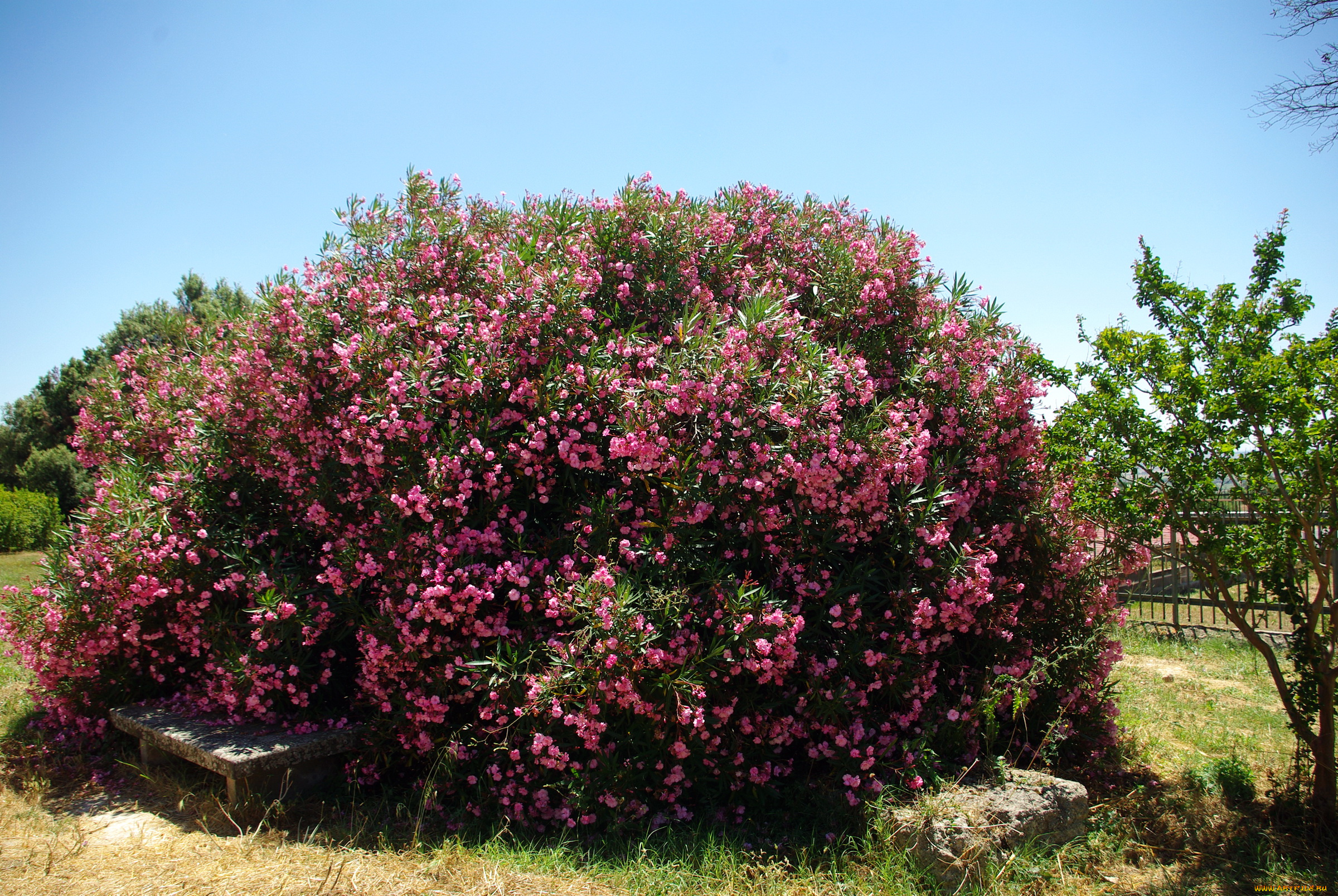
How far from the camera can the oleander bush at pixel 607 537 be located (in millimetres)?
4027

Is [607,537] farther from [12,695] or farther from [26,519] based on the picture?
[26,519]

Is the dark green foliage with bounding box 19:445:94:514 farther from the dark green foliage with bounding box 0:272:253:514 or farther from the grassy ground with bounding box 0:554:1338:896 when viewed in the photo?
the grassy ground with bounding box 0:554:1338:896

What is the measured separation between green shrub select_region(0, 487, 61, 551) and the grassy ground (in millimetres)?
17983

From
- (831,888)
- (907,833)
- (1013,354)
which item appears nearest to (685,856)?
(831,888)

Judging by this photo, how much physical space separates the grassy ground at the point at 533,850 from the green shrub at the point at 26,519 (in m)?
18.0

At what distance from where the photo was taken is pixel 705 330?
4.69 meters

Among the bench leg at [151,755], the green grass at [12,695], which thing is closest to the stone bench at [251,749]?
the bench leg at [151,755]

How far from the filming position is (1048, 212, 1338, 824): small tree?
379 cm

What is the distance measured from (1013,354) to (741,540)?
2.30m

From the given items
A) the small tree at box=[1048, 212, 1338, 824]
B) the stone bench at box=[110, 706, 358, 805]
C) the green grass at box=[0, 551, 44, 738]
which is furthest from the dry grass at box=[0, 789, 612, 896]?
the small tree at box=[1048, 212, 1338, 824]

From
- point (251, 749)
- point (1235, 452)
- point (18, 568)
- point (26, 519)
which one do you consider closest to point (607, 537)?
point (251, 749)

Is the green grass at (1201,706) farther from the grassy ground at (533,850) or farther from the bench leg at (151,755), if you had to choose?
the bench leg at (151,755)

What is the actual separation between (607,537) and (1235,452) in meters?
3.30

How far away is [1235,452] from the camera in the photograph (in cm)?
395
